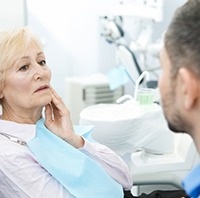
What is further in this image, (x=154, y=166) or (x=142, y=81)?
(x=142, y=81)

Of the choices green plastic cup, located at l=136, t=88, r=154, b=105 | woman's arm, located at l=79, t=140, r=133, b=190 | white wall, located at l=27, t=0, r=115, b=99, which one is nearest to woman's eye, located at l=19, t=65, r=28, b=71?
woman's arm, located at l=79, t=140, r=133, b=190

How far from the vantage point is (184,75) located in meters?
0.68

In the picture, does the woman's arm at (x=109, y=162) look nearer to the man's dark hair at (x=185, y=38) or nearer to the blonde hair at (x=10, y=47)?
the blonde hair at (x=10, y=47)

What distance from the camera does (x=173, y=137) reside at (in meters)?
1.74

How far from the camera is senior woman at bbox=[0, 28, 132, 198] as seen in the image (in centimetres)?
117

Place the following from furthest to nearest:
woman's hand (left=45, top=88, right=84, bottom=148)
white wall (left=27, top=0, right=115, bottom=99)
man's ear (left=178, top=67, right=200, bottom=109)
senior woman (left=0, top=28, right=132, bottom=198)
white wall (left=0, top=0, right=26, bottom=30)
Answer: white wall (left=27, top=0, right=115, bottom=99)
white wall (left=0, top=0, right=26, bottom=30)
woman's hand (left=45, top=88, right=84, bottom=148)
senior woman (left=0, top=28, right=132, bottom=198)
man's ear (left=178, top=67, right=200, bottom=109)

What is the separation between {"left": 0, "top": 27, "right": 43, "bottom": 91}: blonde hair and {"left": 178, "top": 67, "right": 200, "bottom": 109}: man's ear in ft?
2.30

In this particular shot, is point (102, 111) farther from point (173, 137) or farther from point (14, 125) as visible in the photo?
point (14, 125)

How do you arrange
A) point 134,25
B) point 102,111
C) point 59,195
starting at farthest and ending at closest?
point 134,25 < point 102,111 < point 59,195

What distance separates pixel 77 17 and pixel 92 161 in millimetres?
1938

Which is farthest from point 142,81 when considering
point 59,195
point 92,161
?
point 59,195

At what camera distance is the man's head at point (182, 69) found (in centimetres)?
68

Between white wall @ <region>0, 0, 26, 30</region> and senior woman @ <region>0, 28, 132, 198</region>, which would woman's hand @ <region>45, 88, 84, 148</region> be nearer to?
senior woman @ <region>0, 28, 132, 198</region>

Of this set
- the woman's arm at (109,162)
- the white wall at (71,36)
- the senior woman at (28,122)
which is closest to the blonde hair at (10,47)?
the senior woman at (28,122)
